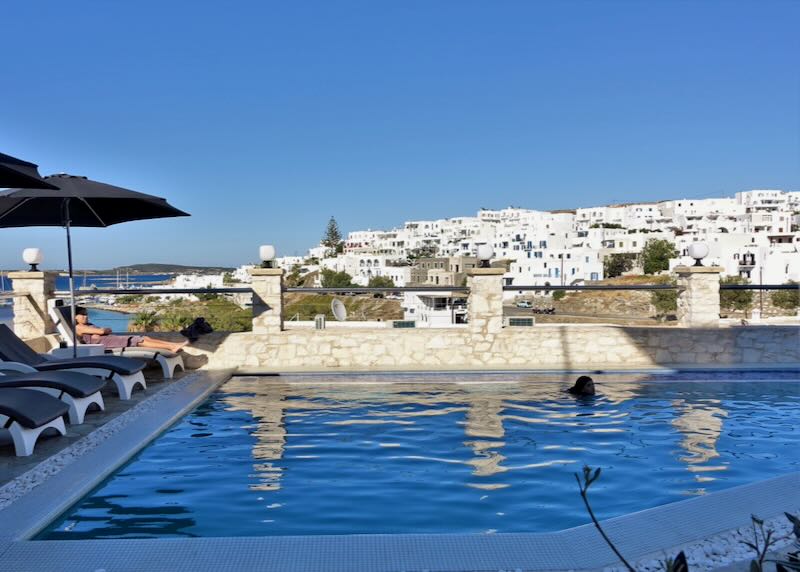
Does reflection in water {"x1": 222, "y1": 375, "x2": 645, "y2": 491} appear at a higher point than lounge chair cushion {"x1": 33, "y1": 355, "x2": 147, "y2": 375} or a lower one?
lower

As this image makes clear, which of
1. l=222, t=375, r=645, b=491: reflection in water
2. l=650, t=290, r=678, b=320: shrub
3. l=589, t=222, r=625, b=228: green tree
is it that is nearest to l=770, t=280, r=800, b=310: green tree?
l=650, t=290, r=678, b=320: shrub

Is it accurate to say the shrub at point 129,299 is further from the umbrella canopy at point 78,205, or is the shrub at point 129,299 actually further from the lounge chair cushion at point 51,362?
the lounge chair cushion at point 51,362

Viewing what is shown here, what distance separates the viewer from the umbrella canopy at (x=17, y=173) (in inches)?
188

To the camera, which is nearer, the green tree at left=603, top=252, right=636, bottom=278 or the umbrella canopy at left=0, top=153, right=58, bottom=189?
the umbrella canopy at left=0, top=153, right=58, bottom=189

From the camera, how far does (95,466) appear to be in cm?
519

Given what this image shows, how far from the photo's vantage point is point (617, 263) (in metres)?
117

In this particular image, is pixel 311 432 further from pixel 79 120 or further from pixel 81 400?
pixel 79 120

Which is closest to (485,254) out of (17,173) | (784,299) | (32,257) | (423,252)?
(32,257)

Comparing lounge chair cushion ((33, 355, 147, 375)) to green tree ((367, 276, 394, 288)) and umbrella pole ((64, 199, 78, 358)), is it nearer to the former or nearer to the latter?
umbrella pole ((64, 199, 78, 358))

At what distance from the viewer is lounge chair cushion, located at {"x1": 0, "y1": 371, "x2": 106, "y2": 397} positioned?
612cm

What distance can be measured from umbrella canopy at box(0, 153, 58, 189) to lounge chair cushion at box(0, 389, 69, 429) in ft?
5.25

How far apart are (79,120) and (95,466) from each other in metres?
24.7

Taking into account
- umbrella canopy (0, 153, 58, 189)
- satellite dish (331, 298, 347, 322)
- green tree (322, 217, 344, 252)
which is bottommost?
satellite dish (331, 298, 347, 322)

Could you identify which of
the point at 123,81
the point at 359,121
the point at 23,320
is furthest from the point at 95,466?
the point at 359,121
